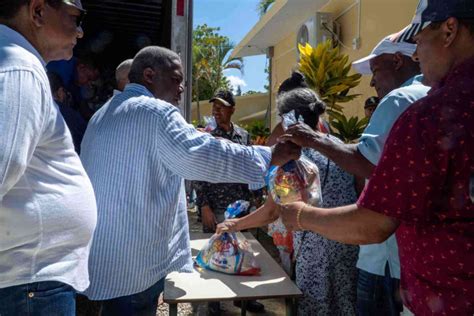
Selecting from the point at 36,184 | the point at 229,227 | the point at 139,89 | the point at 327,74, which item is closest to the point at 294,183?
the point at 229,227

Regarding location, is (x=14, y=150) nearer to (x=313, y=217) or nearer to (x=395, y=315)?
(x=313, y=217)

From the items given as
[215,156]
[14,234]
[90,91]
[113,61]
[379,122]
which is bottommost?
[14,234]

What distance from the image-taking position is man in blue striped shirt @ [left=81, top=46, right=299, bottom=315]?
5.78ft

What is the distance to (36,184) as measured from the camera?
1214mm

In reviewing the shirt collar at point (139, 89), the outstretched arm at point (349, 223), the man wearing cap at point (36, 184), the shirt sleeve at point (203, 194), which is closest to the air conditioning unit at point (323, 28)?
the shirt sleeve at point (203, 194)

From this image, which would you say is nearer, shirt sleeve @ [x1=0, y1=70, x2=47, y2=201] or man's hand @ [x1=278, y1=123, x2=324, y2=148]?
shirt sleeve @ [x1=0, y1=70, x2=47, y2=201]

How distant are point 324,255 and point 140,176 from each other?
1001mm

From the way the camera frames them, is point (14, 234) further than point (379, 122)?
No

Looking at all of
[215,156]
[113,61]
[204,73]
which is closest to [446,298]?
[215,156]

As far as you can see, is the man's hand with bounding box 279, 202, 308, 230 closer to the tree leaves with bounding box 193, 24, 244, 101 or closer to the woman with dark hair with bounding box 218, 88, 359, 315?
the woman with dark hair with bounding box 218, 88, 359, 315

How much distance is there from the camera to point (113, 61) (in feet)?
19.4

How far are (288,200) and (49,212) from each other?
3.20 ft

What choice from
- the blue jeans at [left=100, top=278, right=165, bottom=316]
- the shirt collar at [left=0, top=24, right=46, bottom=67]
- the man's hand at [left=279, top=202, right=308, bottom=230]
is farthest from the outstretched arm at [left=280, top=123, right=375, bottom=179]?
the shirt collar at [left=0, top=24, right=46, bottom=67]

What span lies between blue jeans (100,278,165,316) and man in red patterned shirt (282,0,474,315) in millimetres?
1086
